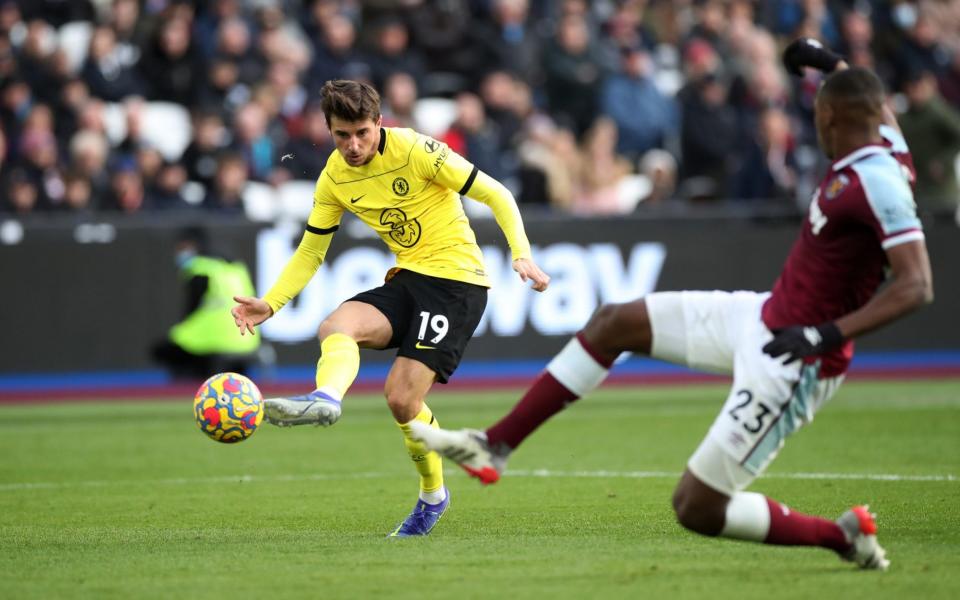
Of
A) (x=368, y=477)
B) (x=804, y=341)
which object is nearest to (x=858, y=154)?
(x=804, y=341)

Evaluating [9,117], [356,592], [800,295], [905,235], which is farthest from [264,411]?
[9,117]

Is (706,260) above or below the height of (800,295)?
below

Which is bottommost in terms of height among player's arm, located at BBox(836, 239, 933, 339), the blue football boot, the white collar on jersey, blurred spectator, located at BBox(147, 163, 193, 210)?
blurred spectator, located at BBox(147, 163, 193, 210)

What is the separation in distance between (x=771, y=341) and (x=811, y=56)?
6.46 feet

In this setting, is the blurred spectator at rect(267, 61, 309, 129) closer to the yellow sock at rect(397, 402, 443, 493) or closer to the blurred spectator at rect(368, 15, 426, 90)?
the blurred spectator at rect(368, 15, 426, 90)

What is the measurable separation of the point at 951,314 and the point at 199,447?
388 inches

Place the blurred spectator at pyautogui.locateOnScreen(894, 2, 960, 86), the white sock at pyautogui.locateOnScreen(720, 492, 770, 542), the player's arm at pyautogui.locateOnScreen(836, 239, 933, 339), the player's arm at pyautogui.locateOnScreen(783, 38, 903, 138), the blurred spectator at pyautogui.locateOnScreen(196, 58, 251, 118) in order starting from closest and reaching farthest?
the player's arm at pyautogui.locateOnScreen(836, 239, 933, 339) < the white sock at pyautogui.locateOnScreen(720, 492, 770, 542) < the player's arm at pyautogui.locateOnScreen(783, 38, 903, 138) < the blurred spectator at pyautogui.locateOnScreen(196, 58, 251, 118) < the blurred spectator at pyautogui.locateOnScreen(894, 2, 960, 86)

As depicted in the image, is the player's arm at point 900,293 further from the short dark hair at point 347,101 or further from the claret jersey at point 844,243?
the short dark hair at point 347,101

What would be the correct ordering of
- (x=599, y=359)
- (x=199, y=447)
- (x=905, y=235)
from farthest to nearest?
(x=199, y=447) → (x=599, y=359) → (x=905, y=235)

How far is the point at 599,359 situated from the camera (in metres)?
6.33

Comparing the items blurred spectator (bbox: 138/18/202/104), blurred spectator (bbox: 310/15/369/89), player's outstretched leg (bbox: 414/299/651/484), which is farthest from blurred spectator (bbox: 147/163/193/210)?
player's outstretched leg (bbox: 414/299/651/484)

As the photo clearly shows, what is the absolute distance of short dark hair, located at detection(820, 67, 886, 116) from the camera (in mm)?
6164

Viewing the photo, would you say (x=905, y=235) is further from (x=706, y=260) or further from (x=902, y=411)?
(x=706, y=260)

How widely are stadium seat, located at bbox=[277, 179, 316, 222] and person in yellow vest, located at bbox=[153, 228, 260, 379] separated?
3.65 ft
